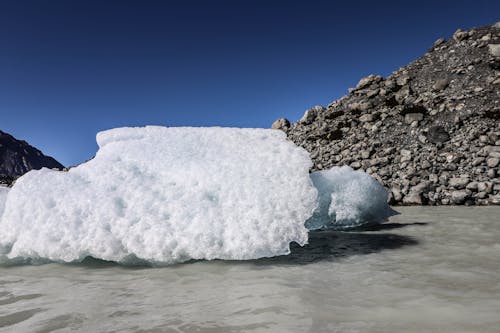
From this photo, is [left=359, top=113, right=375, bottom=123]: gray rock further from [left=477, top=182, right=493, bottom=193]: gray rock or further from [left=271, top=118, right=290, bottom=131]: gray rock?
[left=477, top=182, right=493, bottom=193]: gray rock

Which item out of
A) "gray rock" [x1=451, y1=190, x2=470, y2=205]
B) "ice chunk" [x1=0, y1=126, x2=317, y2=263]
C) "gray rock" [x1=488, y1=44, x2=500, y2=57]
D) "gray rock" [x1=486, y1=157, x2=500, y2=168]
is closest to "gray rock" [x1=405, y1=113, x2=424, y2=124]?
"gray rock" [x1=486, y1=157, x2=500, y2=168]

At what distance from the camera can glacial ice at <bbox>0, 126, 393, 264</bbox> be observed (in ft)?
8.84

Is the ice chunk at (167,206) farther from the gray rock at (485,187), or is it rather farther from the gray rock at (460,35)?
the gray rock at (460,35)

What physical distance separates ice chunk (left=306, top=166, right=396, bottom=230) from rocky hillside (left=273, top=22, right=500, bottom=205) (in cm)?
404

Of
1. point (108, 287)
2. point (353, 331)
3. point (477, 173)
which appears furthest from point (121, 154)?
point (477, 173)

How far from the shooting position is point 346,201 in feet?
15.8

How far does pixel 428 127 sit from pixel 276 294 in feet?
36.0

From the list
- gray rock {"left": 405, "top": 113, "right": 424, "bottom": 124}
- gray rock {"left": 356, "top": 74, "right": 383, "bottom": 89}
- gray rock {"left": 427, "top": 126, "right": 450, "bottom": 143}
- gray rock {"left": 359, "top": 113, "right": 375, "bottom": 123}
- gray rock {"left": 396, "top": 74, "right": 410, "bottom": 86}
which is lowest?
gray rock {"left": 427, "top": 126, "right": 450, "bottom": 143}

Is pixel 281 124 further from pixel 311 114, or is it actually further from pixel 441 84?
pixel 441 84

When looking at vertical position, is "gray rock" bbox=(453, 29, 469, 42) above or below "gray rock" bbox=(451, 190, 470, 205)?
above

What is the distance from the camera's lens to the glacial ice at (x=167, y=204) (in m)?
2.70

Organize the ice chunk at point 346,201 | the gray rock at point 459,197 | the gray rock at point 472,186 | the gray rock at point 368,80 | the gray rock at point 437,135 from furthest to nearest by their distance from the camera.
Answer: the gray rock at point 368,80 → the gray rock at point 437,135 → the gray rock at point 472,186 → the gray rock at point 459,197 → the ice chunk at point 346,201

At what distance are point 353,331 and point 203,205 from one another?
5.71ft

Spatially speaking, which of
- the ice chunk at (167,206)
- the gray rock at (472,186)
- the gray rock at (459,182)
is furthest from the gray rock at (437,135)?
the ice chunk at (167,206)
